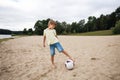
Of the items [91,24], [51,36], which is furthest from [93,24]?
[51,36]

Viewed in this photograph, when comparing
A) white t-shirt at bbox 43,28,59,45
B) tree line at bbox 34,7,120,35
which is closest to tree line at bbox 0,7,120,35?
tree line at bbox 34,7,120,35

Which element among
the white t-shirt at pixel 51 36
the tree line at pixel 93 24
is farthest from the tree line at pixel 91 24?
the white t-shirt at pixel 51 36

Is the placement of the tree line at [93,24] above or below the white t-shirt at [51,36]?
above

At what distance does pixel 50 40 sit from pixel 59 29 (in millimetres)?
86812

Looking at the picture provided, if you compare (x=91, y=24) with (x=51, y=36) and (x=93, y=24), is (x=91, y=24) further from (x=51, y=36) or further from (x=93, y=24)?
(x=51, y=36)

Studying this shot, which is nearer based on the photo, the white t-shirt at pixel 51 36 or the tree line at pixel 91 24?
the white t-shirt at pixel 51 36

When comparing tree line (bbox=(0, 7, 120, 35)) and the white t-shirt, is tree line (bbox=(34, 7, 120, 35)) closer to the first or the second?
tree line (bbox=(0, 7, 120, 35))

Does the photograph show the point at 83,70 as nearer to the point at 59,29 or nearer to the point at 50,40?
the point at 50,40

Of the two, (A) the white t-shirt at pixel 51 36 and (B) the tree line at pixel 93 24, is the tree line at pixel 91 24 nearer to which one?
(B) the tree line at pixel 93 24

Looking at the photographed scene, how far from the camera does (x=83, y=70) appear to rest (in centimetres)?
511

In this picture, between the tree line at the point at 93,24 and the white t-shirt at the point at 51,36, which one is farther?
the tree line at the point at 93,24

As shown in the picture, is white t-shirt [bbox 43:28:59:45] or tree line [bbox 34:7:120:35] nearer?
white t-shirt [bbox 43:28:59:45]

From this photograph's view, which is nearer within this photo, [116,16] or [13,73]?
[13,73]

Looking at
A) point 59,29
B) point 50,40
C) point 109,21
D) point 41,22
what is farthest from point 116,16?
point 50,40
